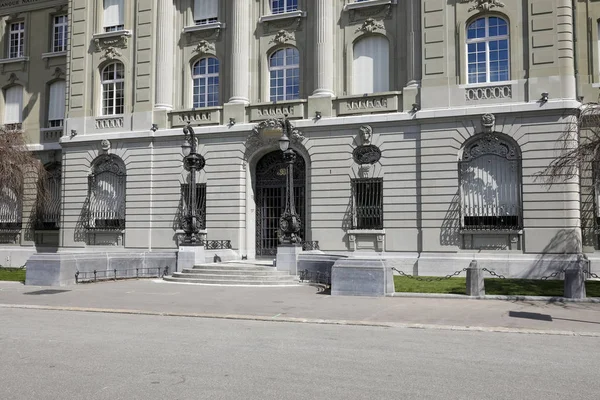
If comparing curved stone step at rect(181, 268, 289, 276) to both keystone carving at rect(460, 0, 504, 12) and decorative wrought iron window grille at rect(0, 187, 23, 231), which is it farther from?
decorative wrought iron window grille at rect(0, 187, 23, 231)

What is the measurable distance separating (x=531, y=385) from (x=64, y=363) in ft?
19.8

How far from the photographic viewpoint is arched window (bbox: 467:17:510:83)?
23.9m

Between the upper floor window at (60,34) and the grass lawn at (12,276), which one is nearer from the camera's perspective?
the grass lawn at (12,276)

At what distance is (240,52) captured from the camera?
90.7 ft

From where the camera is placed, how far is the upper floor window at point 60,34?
33.2m

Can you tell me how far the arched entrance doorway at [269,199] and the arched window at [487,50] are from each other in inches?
361

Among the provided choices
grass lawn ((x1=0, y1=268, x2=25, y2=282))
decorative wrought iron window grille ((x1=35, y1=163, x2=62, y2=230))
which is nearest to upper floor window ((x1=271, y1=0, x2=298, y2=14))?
decorative wrought iron window grille ((x1=35, y1=163, x2=62, y2=230))

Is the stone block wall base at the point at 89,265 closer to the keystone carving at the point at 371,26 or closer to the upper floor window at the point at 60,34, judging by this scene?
the keystone carving at the point at 371,26

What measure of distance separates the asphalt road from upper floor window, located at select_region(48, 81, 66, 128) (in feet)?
75.0

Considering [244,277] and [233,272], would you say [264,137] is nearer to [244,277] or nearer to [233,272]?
[233,272]

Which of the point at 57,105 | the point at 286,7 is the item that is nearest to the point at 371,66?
the point at 286,7

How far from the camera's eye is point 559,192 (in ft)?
73.0

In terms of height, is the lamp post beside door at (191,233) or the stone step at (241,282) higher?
the lamp post beside door at (191,233)

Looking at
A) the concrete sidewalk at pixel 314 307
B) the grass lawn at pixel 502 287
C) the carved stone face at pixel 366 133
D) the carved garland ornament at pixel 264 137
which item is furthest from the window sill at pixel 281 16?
the concrete sidewalk at pixel 314 307
